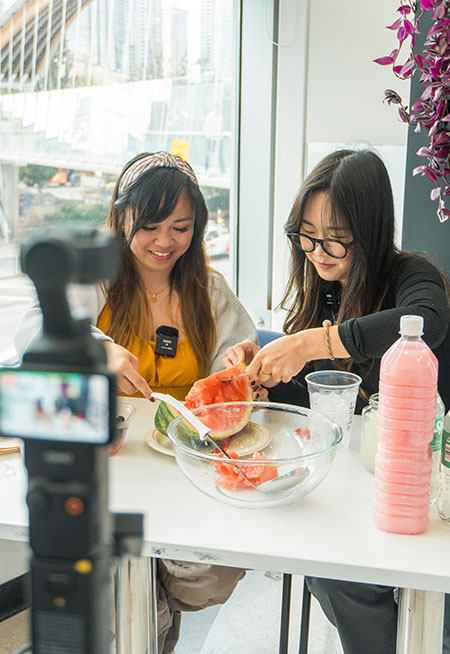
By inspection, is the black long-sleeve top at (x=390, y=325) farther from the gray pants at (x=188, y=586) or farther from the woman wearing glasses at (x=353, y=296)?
the gray pants at (x=188, y=586)

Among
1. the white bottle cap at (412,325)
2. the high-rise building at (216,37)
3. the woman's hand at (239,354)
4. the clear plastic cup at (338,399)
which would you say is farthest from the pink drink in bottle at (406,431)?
the high-rise building at (216,37)

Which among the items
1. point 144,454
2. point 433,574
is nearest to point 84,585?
point 433,574

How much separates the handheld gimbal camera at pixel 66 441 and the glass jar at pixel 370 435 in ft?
3.15

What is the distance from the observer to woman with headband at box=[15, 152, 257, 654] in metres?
2.02

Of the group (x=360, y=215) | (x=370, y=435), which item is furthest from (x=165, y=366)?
(x=370, y=435)

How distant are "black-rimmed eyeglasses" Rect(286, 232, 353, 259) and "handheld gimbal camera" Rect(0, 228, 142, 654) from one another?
1.43 meters

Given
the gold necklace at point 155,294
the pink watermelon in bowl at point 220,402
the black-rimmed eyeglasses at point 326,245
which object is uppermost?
the black-rimmed eyeglasses at point 326,245

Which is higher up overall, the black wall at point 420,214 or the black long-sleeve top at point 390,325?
the black wall at point 420,214

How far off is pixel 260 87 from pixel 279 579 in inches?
82.9

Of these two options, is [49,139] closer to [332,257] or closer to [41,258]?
[332,257]

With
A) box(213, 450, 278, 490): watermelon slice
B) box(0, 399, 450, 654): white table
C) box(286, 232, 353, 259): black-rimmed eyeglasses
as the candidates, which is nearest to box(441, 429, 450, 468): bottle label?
box(0, 399, 450, 654): white table

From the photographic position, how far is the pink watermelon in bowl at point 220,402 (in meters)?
1.51

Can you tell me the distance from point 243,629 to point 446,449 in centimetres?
139

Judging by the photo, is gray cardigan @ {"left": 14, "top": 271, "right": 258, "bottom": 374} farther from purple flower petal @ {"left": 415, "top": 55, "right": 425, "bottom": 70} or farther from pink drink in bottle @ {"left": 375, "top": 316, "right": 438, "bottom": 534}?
pink drink in bottle @ {"left": 375, "top": 316, "right": 438, "bottom": 534}
